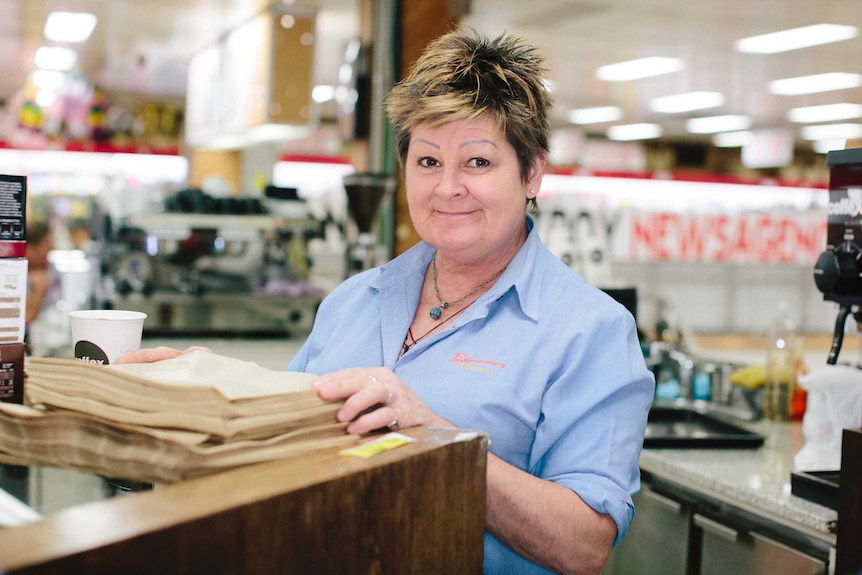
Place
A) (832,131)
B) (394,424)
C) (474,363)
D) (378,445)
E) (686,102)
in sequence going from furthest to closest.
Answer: (832,131) → (686,102) → (474,363) → (394,424) → (378,445)

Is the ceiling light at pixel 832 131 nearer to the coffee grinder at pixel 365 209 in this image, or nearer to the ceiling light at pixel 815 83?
the ceiling light at pixel 815 83

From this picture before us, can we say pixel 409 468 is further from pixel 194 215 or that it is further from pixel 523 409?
pixel 194 215

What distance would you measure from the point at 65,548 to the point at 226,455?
9.5 inches

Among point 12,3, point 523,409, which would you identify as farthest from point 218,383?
point 12,3

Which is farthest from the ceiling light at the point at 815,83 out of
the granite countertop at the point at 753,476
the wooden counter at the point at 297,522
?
the wooden counter at the point at 297,522

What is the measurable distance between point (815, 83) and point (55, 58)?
28.1ft

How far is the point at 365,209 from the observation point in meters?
3.76

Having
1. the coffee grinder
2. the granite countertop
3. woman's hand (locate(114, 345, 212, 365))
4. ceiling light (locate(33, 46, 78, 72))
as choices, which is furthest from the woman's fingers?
ceiling light (locate(33, 46, 78, 72))

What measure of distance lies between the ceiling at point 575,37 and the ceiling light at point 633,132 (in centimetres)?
324

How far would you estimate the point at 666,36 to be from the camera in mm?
7906

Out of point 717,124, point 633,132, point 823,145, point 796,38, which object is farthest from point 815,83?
point 823,145

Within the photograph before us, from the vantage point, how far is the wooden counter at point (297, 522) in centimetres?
69

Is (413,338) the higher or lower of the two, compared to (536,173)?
lower

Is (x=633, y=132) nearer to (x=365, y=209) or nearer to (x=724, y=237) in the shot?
(x=724, y=237)
